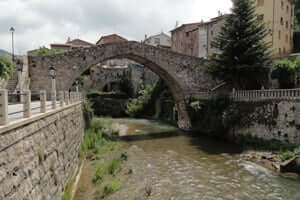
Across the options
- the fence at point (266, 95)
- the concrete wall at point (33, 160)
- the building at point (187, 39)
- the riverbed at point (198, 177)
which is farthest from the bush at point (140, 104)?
→ the concrete wall at point (33, 160)

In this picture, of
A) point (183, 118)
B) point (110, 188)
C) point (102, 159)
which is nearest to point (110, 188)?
point (110, 188)

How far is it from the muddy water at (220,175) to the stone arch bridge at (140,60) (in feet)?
26.2

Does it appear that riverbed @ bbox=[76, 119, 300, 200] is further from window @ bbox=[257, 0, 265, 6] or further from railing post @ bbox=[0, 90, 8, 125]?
window @ bbox=[257, 0, 265, 6]

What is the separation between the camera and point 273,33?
25734 mm

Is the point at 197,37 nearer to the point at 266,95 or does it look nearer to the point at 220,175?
the point at 266,95

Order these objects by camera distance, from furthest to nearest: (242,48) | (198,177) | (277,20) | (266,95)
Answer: (277,20) → (242,48) → (266,95) → (198,177)

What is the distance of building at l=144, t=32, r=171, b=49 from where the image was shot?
2188 inches

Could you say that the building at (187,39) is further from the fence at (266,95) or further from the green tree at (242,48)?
the fence at (266,95)

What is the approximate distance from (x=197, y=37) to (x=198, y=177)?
33845 millimetres

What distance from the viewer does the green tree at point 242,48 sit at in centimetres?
1723

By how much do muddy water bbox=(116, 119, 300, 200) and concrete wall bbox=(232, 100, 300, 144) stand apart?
5.67 feet

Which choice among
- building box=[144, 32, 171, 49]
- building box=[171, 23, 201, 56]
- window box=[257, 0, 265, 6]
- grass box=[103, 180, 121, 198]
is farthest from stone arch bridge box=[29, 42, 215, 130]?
building box=[144, 32, 171, 49]

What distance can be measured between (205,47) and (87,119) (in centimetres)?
2603

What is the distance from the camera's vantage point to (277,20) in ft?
84.9
